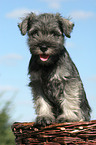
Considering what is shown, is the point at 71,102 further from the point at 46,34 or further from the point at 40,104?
the point at 46,34

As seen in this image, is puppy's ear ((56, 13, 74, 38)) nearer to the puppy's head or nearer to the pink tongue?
the puppy's head

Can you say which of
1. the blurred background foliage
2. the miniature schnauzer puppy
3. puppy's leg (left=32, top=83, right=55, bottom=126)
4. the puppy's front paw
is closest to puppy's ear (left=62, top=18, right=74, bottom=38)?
the miniature schnauzer puppy

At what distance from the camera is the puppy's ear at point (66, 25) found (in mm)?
4324

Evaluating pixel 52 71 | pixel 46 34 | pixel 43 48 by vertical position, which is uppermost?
pixel 46 34

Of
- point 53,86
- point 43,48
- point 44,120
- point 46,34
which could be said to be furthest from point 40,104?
point 46,34

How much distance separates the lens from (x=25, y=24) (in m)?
4.48

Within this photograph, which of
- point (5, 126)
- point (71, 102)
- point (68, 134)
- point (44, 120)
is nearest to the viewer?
point (68, 134)

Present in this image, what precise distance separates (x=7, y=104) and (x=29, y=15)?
5.26 meters

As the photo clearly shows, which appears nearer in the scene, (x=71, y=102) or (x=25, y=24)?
(x=71, y=102)

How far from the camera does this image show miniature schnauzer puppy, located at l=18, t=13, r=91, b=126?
13.4 feet

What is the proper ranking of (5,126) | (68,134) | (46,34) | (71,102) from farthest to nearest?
1. (5,126)
2. (71,102)
3. (46,34)
4. (68,134)

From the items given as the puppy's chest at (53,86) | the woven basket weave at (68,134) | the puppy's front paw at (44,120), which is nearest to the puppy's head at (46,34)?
the puppy's chest at (53,86)

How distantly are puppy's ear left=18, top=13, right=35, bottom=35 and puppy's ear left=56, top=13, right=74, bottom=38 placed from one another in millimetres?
467

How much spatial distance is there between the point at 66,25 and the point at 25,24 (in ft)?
2.29
